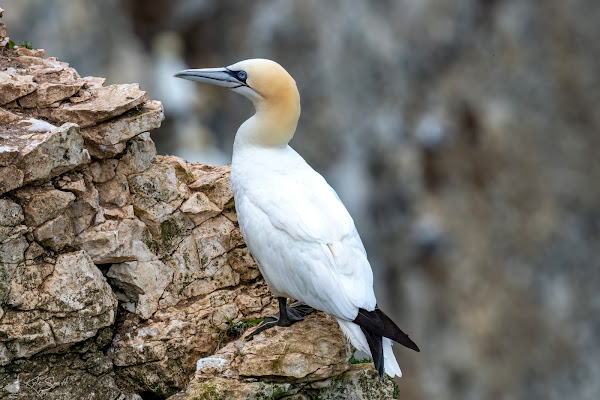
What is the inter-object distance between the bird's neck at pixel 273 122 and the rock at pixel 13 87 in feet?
5.46

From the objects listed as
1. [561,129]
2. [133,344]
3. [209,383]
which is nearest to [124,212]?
[133,344]

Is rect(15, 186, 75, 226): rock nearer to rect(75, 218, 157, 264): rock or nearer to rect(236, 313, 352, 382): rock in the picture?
rect(75, 218, 157, 264): rock

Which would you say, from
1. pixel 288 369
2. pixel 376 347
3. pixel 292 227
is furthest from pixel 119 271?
pixel 376 347

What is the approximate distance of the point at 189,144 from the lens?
25.6 metres

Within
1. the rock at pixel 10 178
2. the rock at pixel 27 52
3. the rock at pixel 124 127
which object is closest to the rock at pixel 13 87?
the rock at pixel 124 127

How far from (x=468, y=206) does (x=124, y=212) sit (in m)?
21.9

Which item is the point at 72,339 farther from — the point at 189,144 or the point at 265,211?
the point at 189,144

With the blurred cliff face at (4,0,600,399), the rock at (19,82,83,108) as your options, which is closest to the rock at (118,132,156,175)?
the rock at (19,82,83,108)

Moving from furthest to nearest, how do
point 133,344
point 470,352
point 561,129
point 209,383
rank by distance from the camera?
point 561,129 → point 470,352 → point 133,344 → point 209,383

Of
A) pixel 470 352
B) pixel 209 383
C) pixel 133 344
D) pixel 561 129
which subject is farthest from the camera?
pixel 561 129

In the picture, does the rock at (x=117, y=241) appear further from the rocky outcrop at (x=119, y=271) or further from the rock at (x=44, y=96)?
the rock at (x=44, y=96)

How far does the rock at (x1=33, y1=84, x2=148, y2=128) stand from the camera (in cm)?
591

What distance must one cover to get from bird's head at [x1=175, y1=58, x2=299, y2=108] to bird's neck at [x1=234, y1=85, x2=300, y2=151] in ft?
0.05

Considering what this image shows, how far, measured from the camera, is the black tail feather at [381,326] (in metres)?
5.04
